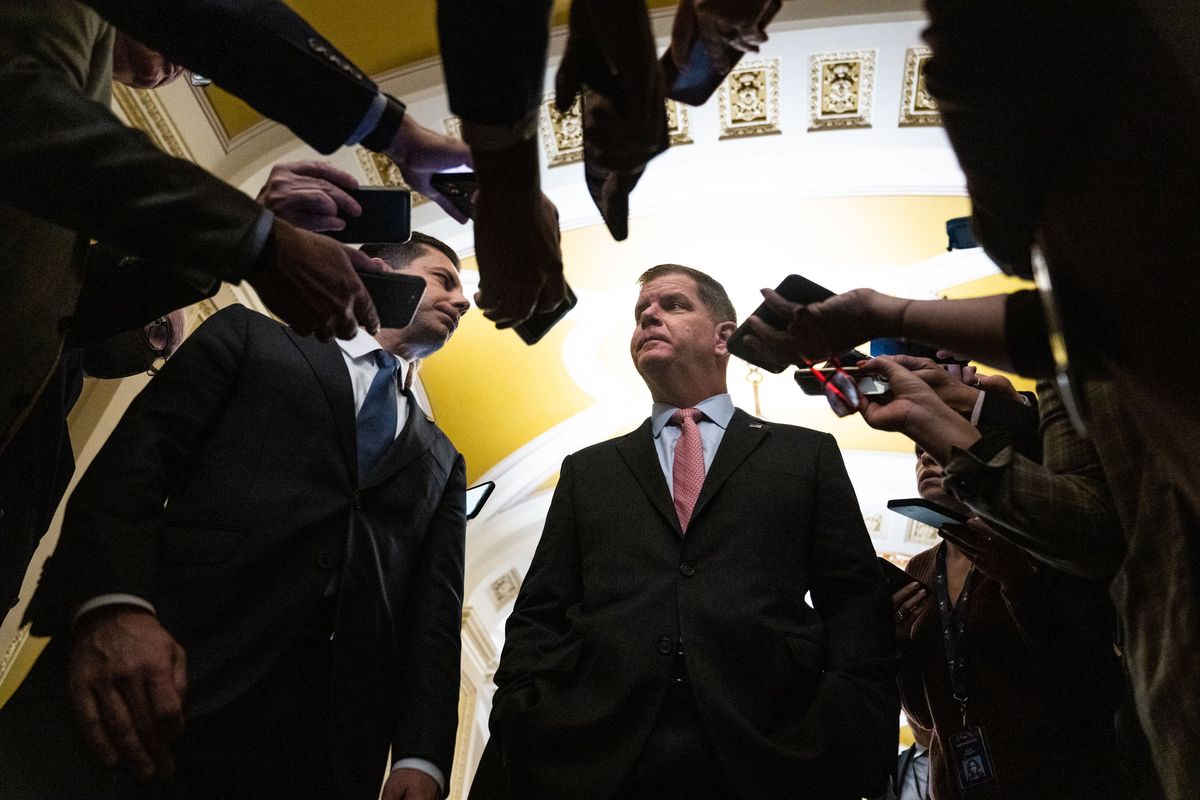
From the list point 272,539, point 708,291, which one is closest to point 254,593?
point 272,539

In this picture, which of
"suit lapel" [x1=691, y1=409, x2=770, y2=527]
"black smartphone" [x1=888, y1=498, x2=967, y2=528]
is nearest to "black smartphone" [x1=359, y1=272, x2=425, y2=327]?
"suit lapel" [x1=691, y1=409, x2=770, y2=527]

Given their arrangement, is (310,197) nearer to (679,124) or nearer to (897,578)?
(897,578)

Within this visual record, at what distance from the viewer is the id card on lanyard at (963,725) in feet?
6.81

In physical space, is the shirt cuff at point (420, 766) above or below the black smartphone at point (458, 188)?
below

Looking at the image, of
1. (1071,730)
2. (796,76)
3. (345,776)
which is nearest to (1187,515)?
(1071,730)

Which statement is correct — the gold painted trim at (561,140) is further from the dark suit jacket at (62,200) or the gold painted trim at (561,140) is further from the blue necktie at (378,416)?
the dark suit jacket at (62,200)

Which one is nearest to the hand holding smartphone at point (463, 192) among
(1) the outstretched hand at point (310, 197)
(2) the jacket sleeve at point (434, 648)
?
(1) the outstretched hand at point (310, 197)

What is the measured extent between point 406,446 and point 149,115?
10.6 ft

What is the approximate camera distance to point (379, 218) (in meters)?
1.98

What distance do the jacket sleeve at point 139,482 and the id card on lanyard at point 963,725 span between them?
1.80m

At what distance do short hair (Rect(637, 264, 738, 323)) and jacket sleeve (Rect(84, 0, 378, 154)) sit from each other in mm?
1622

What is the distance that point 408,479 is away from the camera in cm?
222

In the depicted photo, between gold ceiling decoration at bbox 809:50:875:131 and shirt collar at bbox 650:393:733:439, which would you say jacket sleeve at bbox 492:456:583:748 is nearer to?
shirt collar at bbox 650:393:733:439

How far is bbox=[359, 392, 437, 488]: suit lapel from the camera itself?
6.98 feet
